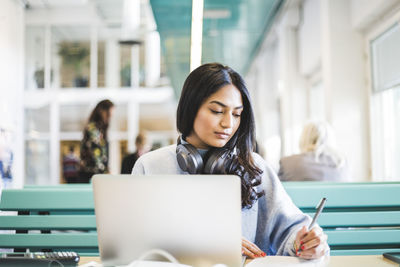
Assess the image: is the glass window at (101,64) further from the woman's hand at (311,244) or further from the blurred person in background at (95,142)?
the woman's hand at (311,244)

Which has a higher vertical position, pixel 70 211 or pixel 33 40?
pixel 33 40

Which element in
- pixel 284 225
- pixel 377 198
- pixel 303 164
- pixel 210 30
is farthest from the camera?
pixel 210 30

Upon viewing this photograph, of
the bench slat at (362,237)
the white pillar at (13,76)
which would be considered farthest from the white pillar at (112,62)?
the bench slat at (362,237)

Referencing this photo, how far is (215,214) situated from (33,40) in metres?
12.5

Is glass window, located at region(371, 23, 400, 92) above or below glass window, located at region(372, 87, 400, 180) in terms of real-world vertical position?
above

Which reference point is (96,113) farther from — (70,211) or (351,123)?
(351,123)

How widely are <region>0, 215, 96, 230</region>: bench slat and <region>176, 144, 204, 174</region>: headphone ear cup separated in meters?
0.70

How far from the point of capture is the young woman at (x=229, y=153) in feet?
4.99

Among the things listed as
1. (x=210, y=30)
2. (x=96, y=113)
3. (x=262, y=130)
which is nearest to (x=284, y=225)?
(x=96, y=113)

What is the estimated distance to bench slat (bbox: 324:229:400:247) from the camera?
1.95 m

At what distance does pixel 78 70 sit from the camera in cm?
1293

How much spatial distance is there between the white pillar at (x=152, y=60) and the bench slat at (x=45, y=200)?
11.4m

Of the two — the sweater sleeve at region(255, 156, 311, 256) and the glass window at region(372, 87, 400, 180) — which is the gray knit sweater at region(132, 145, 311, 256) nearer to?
the sweater sleeve at region(255, 156, 311, 256)

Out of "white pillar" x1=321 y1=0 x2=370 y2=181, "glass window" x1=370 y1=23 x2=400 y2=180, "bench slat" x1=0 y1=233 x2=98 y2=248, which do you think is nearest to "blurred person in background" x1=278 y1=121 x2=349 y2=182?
"glass window" x1=370 y1=23 x2=400 y2=180
